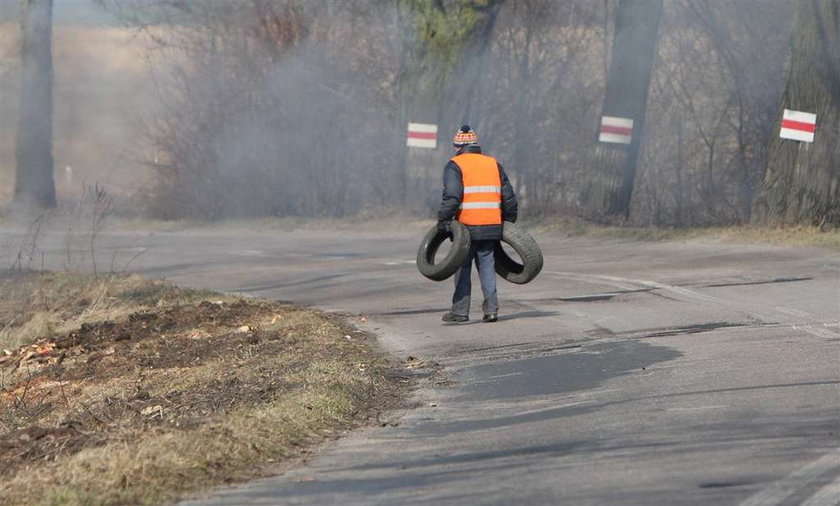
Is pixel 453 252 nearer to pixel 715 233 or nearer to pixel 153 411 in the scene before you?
pixel 153 411

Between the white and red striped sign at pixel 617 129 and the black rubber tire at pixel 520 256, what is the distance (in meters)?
12.0

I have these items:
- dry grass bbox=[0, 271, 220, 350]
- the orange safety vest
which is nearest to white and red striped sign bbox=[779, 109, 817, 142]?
dry grass bbox=[0, 271, 220, 350]

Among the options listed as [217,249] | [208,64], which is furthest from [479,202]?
[208,64]

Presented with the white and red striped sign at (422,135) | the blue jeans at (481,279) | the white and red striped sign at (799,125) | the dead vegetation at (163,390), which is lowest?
the dead vegetation at (163,390)

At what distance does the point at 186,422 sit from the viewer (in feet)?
28.3

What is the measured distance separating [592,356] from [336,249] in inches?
567

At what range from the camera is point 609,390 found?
962cm

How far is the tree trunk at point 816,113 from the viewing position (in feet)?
72.5

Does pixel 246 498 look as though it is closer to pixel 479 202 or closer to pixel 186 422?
pixel 186 422

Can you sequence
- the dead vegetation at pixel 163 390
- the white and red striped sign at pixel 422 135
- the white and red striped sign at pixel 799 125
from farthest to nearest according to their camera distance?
the white and red striped sign at pixel 422 135
the white and red striped sign at pixel 799 125
the dead vegetation at pixel 163 390

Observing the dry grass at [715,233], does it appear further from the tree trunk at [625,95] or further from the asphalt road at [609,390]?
the asphalt road at [609,390]

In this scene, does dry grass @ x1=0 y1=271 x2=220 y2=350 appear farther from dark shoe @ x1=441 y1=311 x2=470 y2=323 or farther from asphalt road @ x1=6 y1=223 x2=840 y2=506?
dark shoe @ x1=441 y1=311 x2=470 y2=323

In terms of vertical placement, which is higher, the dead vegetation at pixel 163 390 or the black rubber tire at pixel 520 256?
the black rubber tire at pixel 520 256

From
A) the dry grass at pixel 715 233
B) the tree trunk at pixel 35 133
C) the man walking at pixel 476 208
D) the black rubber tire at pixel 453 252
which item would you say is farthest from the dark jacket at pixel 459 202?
the tree trunk at pixel 35 133
